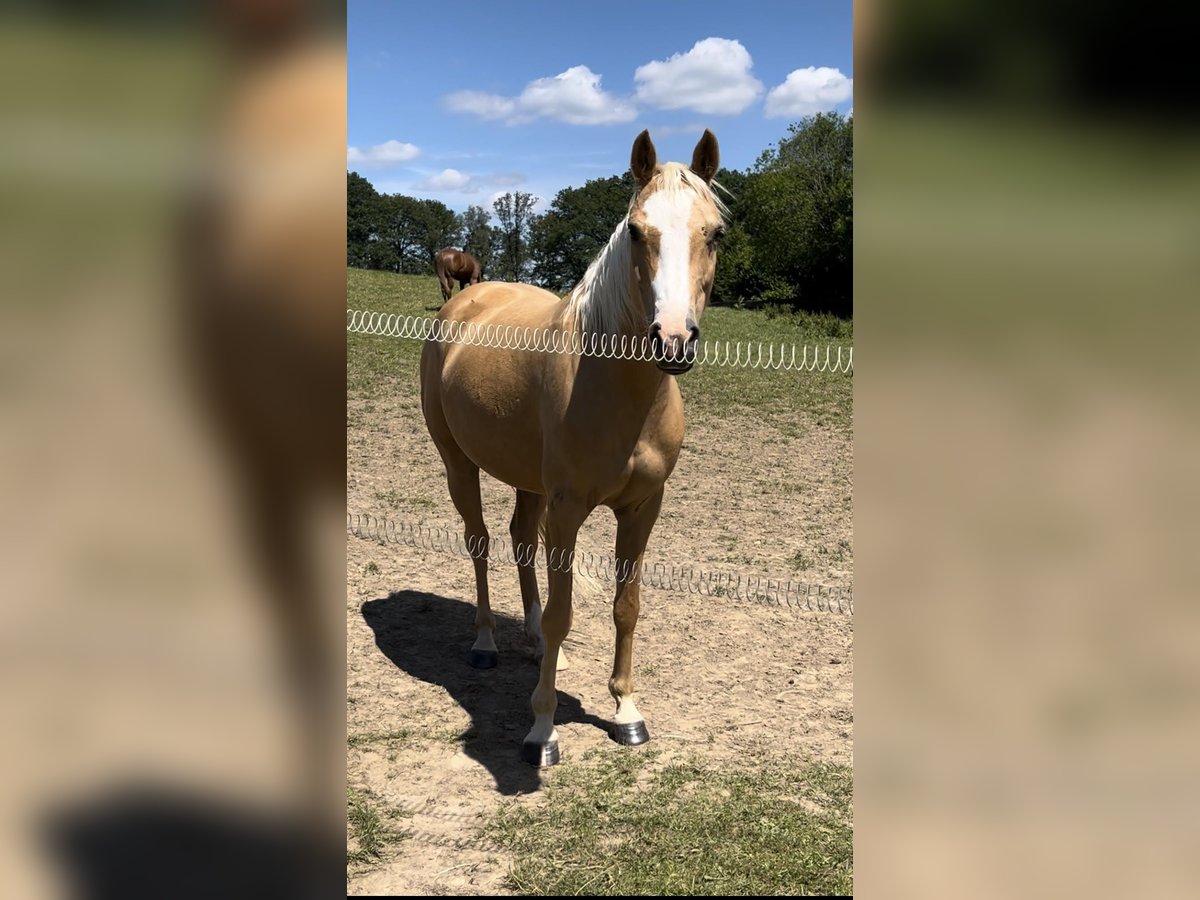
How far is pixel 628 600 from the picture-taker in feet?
12.5

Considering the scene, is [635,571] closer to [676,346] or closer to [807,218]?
[676,346]

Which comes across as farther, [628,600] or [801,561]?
[801,561]

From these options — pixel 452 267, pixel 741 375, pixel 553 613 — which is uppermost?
pixel 452 267

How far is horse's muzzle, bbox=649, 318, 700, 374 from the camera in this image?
255 cm

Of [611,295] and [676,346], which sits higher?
[611,295]

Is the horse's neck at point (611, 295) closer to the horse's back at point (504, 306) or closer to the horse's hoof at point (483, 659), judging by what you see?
the horse's back at point (504, 306)

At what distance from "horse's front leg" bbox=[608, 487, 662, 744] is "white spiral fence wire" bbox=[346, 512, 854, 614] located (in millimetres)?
18

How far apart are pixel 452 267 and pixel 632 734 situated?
1595 centimetres

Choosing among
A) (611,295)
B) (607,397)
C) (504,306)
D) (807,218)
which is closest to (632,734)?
(607,397)

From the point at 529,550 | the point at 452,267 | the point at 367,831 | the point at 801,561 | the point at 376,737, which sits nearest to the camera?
the point at 367,831

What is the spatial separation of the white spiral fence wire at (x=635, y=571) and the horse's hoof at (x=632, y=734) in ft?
2.13

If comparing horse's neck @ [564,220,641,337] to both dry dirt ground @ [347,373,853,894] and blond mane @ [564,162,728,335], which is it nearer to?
blond mane @ [564,162,728,335]
